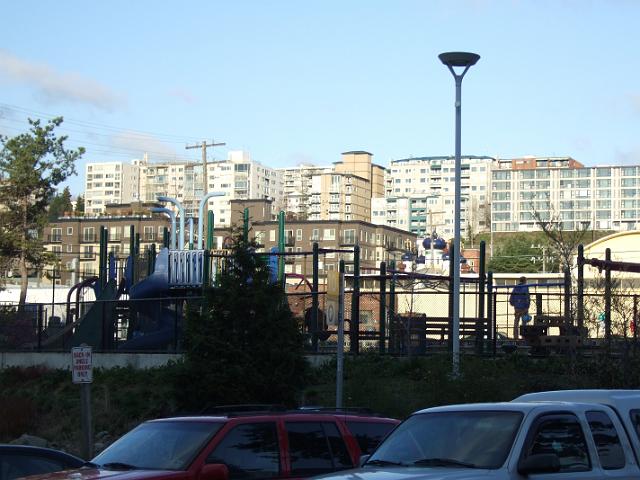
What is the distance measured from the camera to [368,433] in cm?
1152

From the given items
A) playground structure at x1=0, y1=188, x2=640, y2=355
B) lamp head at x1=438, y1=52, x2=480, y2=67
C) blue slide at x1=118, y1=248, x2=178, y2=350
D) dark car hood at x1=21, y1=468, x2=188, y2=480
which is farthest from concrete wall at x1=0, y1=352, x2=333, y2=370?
dark car hood at x1=21, y1=468, x2=188, y2=480

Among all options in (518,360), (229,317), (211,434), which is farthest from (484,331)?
(211,434)

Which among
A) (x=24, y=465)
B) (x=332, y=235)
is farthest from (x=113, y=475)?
(x=332, y=235)

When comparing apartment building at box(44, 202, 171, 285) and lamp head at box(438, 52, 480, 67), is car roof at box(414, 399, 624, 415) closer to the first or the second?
lamp head at box(438, 52, 480, 67)

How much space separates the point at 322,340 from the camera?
29328 millimetres

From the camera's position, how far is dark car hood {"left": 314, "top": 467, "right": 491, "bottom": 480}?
27.0 feet

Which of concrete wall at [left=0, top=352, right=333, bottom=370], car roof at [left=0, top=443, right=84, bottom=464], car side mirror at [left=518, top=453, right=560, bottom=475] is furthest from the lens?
concrete wall at [left=0, top=352, right=333, bottom=370]

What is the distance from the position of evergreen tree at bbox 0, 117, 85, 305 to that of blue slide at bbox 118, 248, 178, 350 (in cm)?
2483

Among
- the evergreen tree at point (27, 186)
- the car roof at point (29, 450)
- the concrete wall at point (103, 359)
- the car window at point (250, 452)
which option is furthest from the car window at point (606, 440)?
the evergreen tree at point (27, 186)

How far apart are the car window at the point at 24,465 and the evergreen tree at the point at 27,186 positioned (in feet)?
159

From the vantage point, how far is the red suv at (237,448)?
10078 millimetres

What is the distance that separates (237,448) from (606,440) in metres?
3.40

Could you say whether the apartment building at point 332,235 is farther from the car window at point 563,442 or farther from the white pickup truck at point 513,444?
the car window at point 563,442

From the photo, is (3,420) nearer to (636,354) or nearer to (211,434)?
(636,354)
